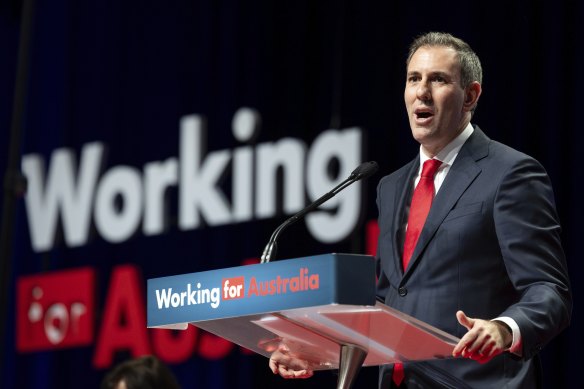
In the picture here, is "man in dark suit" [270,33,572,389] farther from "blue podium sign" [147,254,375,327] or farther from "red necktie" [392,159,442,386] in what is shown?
"blue podium sign" [147,254,375,327]

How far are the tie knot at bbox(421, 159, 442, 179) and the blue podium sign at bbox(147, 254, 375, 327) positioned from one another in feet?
2.01

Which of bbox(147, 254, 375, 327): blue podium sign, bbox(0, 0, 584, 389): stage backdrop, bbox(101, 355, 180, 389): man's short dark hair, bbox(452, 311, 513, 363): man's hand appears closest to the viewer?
bbox(147, 254, 375, 327): blue podium sign

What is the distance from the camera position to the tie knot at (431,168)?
2270 millimetres

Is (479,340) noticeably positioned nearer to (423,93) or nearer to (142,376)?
(423,93)

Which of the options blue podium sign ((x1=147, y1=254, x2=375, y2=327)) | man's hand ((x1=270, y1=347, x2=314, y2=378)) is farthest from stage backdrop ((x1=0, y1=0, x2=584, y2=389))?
blue podium sign ((x1=147, y1=254, x2=375, y2=327))

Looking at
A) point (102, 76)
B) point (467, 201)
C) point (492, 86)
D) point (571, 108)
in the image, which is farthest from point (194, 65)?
point (467, 201)

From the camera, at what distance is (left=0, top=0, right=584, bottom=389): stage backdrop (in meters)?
4.56

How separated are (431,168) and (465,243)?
0.24m

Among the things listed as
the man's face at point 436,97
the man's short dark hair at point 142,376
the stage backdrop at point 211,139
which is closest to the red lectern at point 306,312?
the man's face at point 436,97

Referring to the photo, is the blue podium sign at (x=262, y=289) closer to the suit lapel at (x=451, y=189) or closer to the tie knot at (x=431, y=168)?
the suit lapel at (x=451, y=189)

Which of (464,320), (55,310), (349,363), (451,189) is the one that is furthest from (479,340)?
(55,310)

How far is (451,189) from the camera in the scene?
216 cm

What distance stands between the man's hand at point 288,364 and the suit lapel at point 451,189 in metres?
0.27

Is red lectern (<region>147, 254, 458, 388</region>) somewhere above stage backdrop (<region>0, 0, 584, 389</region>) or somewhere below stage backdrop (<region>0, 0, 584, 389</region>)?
below
